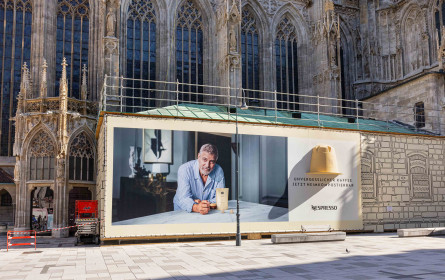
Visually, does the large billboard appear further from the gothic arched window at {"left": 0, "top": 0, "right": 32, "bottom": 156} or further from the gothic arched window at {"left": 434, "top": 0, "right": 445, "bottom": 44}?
the gothic arched window at {"left": 434, "top": 0, "right": 445, "bottom": 44}

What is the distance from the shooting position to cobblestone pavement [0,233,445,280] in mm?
12812

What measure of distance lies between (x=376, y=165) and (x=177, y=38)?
18.2 m

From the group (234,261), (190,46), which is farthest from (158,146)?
(190,46)

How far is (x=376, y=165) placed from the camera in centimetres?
2683

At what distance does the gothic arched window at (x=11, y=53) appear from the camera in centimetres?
3162

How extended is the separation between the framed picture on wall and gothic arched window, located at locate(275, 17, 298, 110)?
61.0 ft

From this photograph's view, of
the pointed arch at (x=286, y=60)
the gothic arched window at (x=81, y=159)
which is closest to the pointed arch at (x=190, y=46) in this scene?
the pointed arch at (x=286, y=60)

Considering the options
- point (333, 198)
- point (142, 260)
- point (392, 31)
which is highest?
point (392, 31)

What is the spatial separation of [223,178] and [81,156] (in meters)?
10.9

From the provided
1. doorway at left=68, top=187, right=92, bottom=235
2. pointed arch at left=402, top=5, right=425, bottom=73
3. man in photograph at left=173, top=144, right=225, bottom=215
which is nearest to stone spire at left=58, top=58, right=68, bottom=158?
doorway at left=68, top=187, right=92, bottom=235

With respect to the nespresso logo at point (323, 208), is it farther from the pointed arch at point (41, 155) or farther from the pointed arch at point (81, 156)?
the pointed arch at point (41, 155)

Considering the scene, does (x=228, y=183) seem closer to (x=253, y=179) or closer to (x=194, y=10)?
(x=253, y=179)

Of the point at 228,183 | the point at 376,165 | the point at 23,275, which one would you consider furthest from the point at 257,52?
the point at 23,275

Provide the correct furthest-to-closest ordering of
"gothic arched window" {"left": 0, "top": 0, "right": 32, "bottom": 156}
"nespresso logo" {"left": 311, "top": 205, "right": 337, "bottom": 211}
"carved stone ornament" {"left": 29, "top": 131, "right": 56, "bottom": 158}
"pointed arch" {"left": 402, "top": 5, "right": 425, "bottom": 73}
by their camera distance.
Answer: "pointed arch" {"left": 402, "top": 5, "right": 425, "bottom": 73} < "gothic arched window" {"left": 0, "top": 0, "right": 32, "bottom": 156} < "carved stone ornament" {"left": 29, "top": 131, "right": 56, "bottom": 158} < "nespresso logo" {"left": 311, "top": 205, "right": 337, "bottom": 211}
